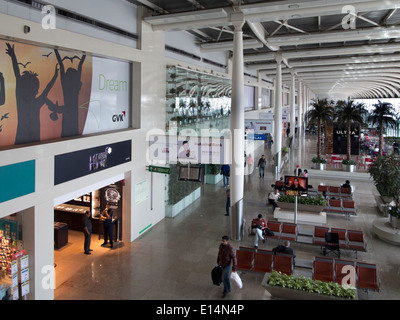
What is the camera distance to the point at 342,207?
53.0 feet

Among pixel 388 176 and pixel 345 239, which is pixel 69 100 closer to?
pixel 345 239

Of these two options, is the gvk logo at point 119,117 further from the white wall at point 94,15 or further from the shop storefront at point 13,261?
the shop storefront at point 13,261

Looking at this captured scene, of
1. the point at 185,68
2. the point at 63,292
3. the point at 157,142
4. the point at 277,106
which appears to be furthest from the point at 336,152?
the point at 63,292

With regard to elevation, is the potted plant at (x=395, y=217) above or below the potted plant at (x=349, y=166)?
below

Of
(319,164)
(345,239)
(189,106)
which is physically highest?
(189,106)

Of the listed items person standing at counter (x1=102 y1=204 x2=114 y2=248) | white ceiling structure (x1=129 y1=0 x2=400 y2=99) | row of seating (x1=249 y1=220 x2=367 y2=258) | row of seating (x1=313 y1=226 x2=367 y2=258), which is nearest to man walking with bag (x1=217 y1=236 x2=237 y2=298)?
row of seating (x1=249 y1=220 x2=367 y2=258)

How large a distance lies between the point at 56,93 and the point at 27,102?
1123 mm

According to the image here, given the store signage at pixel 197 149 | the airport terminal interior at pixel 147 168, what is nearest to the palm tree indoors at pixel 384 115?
the airport terminal interior at pixel 147 168

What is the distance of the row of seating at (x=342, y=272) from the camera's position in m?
8.91

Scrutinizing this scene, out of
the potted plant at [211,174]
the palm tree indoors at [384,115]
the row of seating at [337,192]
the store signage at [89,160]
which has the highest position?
the palm tree indoors at [384,115]

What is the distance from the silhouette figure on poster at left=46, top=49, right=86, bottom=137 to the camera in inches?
378

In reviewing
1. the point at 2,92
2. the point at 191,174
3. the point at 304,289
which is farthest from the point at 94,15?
the point at 304,289

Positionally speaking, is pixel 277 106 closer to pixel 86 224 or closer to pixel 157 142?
pixel 157 142

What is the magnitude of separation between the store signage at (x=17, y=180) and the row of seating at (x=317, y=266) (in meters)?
5.90
